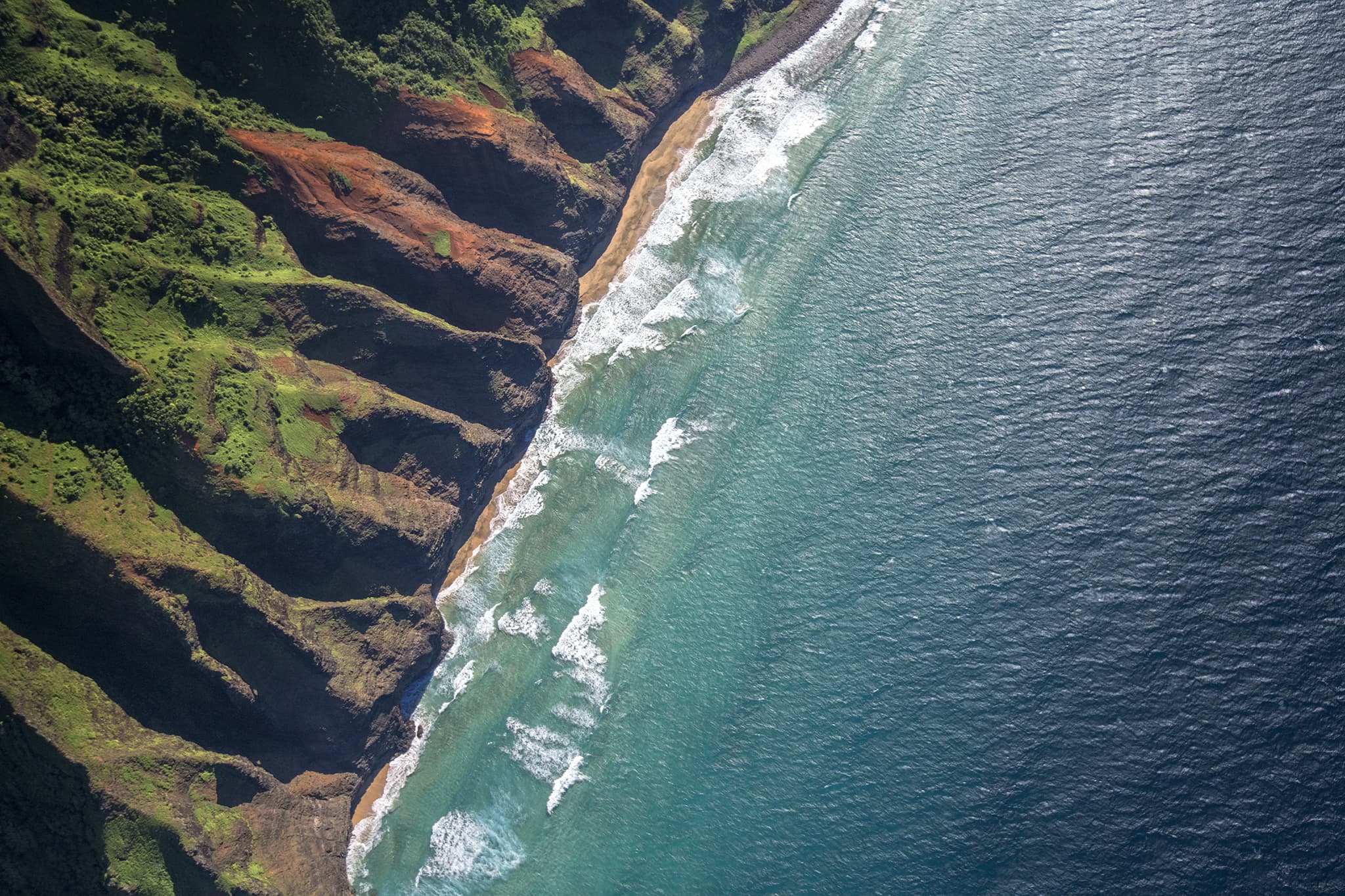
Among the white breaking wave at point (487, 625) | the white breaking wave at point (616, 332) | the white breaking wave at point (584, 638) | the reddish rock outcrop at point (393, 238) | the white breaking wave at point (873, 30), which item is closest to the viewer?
the reddish rock outcrop at point (393, 238)

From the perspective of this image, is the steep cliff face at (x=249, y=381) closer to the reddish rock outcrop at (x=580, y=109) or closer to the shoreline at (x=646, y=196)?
the reddish rock outcrop at (x=580, y=109)

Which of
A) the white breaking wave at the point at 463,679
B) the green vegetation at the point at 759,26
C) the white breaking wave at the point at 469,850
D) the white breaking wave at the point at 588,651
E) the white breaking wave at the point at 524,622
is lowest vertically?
the white breaking wave at the point at 469,850

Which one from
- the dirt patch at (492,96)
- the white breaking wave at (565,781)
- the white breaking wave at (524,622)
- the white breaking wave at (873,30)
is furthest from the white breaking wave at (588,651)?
the white breaking wave at (873,30)

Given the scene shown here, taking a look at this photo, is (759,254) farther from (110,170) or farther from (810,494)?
(110,170)

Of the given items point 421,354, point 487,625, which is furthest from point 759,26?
point 487,625

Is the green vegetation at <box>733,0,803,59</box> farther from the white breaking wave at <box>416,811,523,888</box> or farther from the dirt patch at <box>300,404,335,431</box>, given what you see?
the white breaking wave at <box>416,811,523,888</box>

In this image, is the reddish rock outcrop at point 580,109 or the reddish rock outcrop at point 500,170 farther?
the reddish rock outcrop at point 580,109
